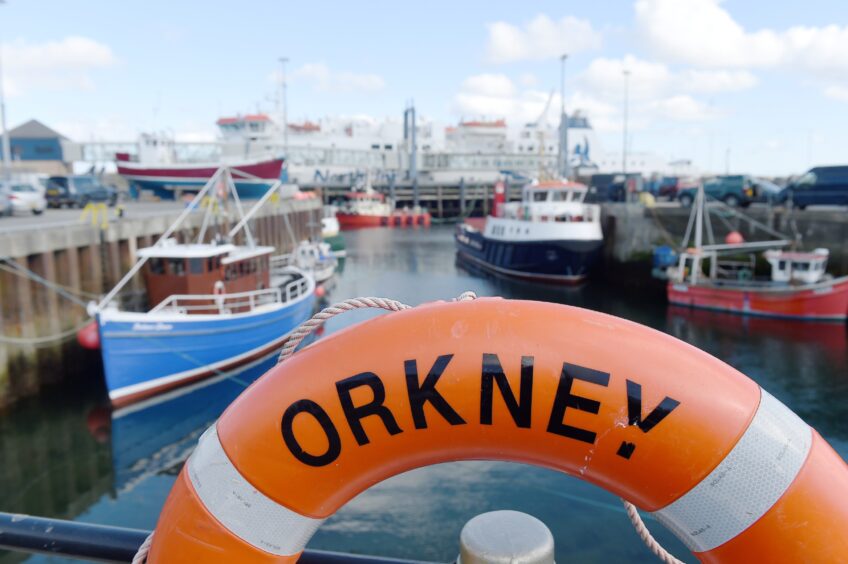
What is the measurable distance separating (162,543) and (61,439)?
10.2 m


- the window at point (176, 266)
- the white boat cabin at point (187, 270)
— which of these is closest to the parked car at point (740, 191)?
the white boat cabin at point (187, 270)

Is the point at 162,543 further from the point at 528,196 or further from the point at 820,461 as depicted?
the point at 528,196

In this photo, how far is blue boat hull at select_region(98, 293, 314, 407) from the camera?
1113cm

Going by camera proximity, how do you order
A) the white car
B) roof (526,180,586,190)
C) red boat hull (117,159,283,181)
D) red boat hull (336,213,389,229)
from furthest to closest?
1. red boat hull (336,213,389,229)
2. red boat hull (117,159,283,181)
3. roof (526,180,586,190)
4. the white car

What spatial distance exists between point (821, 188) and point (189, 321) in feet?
72.0

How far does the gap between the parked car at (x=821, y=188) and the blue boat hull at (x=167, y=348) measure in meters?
19.9

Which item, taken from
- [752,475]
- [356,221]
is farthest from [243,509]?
[356,221]

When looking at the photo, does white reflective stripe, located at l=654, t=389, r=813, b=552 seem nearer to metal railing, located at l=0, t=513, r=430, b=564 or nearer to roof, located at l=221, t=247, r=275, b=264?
metal railing, located at l=0, t=513, r=430, b=564

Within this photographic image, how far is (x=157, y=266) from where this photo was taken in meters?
12.8

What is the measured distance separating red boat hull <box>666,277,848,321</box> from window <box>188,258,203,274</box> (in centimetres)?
1523

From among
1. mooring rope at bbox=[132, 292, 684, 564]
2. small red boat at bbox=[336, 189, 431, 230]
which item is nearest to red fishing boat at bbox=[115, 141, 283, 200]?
small red boat at bbox=[336, 189, 431, 230]

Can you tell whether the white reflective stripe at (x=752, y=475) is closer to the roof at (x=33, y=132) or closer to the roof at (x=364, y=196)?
the roof at (x=364, y=196)

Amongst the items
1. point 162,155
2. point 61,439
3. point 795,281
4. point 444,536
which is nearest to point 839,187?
point 795,281

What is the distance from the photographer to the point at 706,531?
4.89 ft
